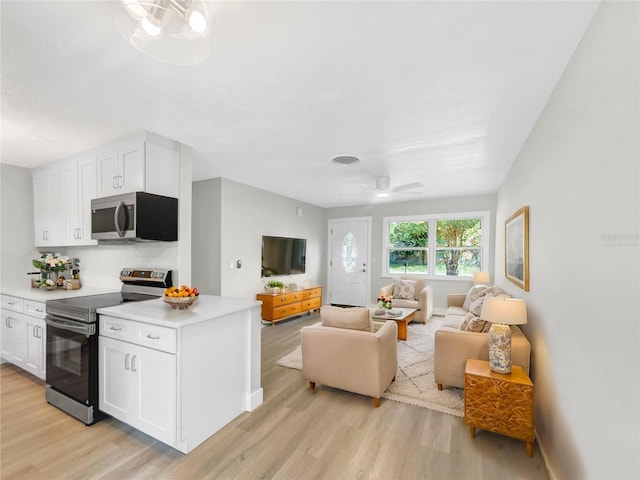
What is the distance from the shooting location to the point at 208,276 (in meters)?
4.57

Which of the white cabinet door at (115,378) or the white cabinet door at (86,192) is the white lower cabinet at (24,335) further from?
the white cabinet door at (115,378)

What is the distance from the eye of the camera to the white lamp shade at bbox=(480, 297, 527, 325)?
217 cm

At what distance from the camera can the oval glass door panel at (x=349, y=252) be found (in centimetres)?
711

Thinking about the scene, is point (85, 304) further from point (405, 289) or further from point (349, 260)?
point (349, 260)

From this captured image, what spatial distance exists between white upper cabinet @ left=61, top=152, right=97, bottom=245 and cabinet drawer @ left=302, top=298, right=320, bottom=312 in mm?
3745

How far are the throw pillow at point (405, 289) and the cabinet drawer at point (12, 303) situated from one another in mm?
5379

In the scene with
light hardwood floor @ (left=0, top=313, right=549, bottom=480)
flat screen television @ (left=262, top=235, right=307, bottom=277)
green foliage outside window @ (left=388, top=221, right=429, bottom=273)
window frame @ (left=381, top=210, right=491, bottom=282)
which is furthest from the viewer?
green foliage outside window @ (left=388, top=221, right=429, bottom=273)

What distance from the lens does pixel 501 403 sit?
2.05 meters

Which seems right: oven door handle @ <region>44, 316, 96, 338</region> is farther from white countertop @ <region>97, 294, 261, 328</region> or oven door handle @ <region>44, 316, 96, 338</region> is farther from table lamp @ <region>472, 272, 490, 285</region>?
table lamp @ <region>472, 272, 490, 285</region>

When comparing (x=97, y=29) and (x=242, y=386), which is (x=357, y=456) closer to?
(x=242, y=386)

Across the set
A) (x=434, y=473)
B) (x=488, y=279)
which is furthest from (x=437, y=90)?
(x=488, y=279)

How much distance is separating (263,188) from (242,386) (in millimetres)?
3570

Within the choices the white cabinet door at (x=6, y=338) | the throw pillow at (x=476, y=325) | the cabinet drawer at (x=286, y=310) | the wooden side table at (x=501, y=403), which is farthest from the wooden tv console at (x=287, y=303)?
the wooden side table at (x=501, y=403)

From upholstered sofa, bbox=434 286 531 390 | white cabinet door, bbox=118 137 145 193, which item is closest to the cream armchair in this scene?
upholstered sofa, bbox=434 286 531 390
